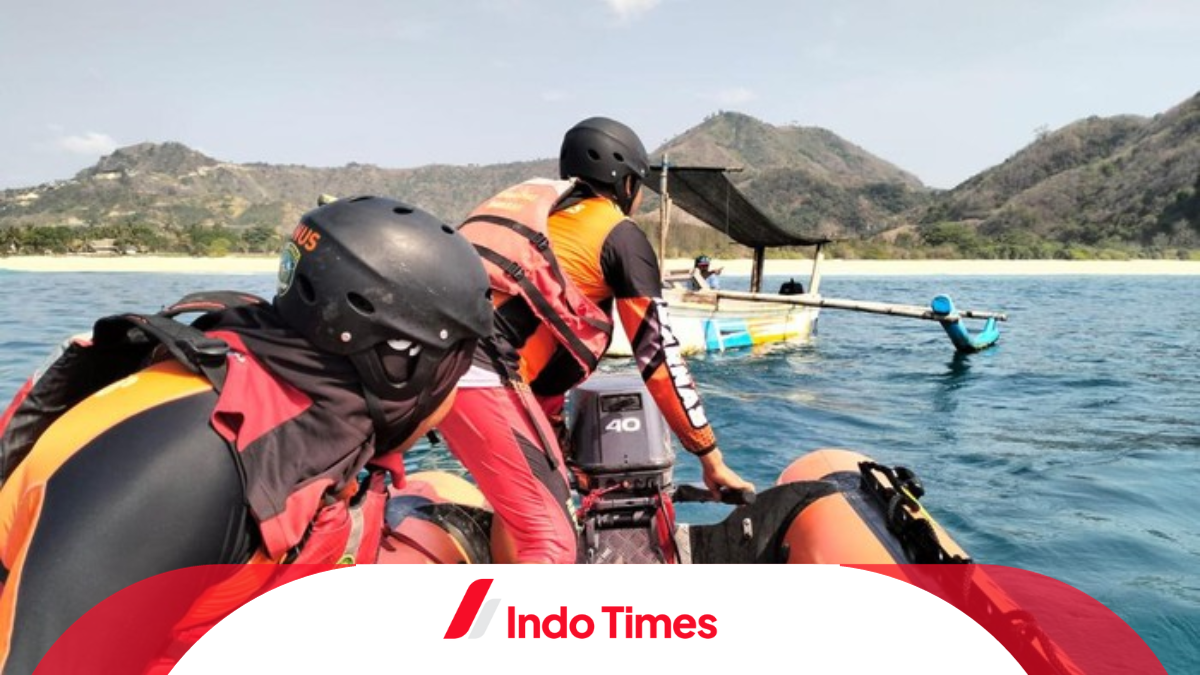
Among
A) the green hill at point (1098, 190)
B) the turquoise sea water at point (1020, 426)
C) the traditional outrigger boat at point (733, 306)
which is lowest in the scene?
the turquoise sea water at point (1020, 426)

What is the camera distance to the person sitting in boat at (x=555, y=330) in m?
2.76

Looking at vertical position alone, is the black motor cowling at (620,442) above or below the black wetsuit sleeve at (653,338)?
below

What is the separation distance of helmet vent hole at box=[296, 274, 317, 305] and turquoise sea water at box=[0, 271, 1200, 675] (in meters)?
3.55

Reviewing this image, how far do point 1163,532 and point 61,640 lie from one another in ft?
18.5

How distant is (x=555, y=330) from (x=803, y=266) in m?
42.5

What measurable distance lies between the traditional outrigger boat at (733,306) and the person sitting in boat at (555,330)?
8.46 meters

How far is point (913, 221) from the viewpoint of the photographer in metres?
85.2

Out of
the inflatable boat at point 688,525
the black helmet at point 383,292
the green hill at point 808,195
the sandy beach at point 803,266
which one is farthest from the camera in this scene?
the green hill at point 808,195

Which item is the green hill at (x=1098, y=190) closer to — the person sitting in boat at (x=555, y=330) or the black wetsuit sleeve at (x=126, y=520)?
the person sitting in boat at (x=555, y=330)

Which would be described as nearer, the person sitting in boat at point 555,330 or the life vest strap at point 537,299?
the person sitting in boat at point 555,330

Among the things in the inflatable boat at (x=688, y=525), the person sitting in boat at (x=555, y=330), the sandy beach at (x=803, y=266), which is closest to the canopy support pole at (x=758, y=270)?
the sandy beach at (x=803, y=266)

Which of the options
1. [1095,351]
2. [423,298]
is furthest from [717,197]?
[423,298]

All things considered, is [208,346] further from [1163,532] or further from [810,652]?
[1163,532]

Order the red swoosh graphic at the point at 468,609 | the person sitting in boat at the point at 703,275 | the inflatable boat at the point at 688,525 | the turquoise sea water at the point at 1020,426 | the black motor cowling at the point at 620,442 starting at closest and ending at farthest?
the red swoosh graphic at the point at 468,609, the inflatable boat at the point at 688,525, the black motor cowling at the point at 620,442, the turquoise sea water at the point at 1020,426, the person sitting in boat at the point at 703,275
